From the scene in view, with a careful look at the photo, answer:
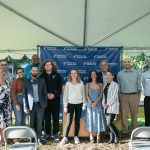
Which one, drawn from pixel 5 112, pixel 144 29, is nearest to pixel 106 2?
pixel 144 29

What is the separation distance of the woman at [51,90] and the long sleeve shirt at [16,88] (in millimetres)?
532

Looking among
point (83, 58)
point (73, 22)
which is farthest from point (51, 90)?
point (83, 58)

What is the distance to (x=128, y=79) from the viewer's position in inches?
300

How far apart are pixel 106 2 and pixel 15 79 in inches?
92.0

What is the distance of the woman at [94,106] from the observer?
7.19 metres

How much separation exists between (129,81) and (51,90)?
171 centimetres

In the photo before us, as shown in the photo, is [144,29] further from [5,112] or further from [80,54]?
[5,112]

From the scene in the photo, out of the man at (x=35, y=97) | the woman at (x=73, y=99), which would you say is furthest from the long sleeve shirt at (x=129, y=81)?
the man at (x=35, y=97)

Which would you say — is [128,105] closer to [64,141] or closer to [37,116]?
[64,141]

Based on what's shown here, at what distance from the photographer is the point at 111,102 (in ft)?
22.8

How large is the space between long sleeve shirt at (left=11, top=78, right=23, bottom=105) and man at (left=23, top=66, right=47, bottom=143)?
190mm

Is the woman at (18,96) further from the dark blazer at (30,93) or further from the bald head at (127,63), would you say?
the bald head at (127,63)

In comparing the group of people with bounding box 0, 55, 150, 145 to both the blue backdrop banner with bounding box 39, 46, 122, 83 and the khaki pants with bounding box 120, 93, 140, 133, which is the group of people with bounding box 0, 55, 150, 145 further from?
the blue backdrop banner with bounding box 39, 46, 122, 83

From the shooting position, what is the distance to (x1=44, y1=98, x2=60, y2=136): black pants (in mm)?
7305
